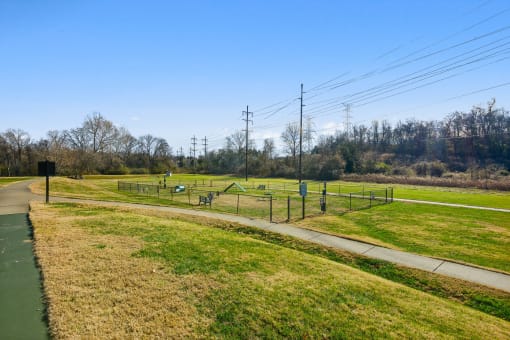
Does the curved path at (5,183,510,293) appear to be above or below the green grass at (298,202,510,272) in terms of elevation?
above

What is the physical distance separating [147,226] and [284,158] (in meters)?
71.4

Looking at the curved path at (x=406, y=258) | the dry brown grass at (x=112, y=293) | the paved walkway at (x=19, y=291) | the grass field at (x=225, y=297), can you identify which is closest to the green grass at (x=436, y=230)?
the curved path at (x=406, y=258)

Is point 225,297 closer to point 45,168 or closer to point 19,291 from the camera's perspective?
point 19,291

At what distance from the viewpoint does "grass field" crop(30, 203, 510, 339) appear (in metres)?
4.39

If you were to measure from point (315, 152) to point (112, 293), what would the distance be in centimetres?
8167

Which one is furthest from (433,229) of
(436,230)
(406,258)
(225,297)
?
(225,297)

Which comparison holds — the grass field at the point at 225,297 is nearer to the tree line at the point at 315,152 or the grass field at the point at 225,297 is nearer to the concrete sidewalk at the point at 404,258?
the concrete sidewalk at the point at 404,258

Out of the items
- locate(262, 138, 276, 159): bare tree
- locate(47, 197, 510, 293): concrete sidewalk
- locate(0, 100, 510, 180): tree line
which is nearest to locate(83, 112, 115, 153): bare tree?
locate(0, 100, 510, 180): tree line

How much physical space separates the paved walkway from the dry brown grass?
20cm

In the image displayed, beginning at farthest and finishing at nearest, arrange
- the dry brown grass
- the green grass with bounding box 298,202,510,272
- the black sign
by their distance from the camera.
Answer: the black sign, the green grass with bounding box 298,202,510,272, the dry brown grass

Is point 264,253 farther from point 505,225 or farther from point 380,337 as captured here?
point 505,225

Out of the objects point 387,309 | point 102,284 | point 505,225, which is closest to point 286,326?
point 387,309

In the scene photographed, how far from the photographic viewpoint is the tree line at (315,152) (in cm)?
6388

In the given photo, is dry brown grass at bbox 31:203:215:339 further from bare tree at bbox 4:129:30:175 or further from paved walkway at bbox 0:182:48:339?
bare tree at bbox 4:129:30:175
